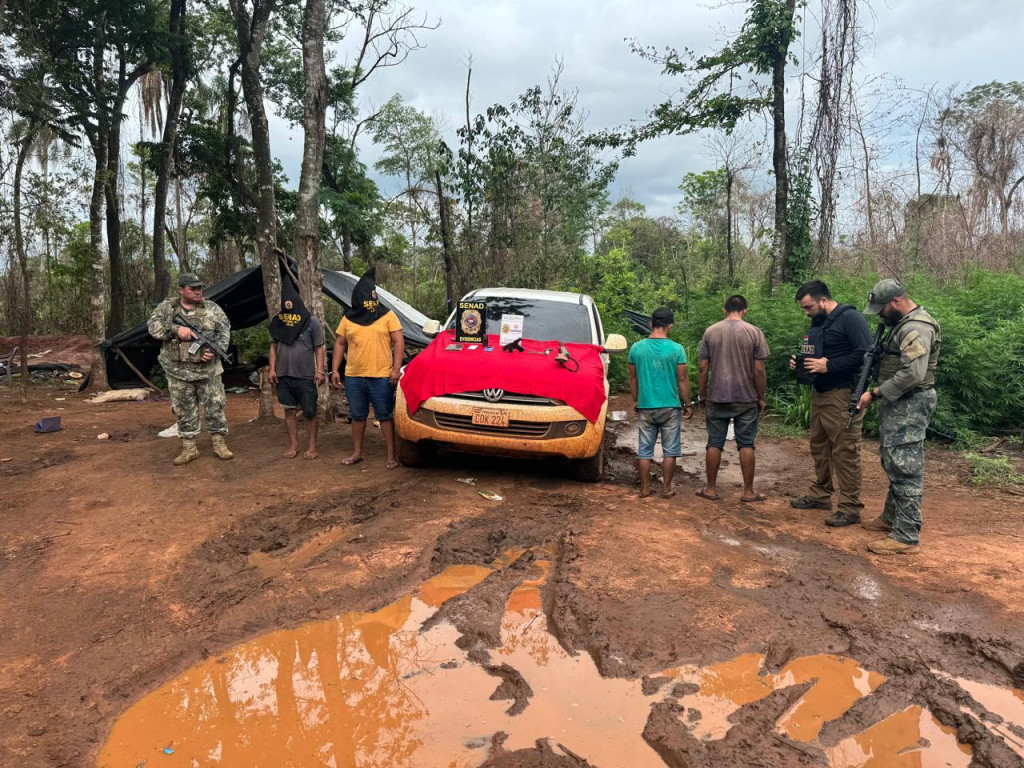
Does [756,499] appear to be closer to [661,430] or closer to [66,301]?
[661,430]

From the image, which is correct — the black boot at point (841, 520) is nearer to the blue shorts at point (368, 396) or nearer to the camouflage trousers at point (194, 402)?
the blue shorts at point (368, 396)

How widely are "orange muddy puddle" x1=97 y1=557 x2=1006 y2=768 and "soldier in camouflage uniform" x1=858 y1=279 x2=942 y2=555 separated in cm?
168

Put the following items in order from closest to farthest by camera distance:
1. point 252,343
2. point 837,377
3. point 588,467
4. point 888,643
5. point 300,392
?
point 888,643 → point 837,377 → point 588,467 → point 300,392 → point 252,343

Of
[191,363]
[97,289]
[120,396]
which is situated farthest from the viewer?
[97,289]

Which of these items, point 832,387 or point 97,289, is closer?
point 832,387

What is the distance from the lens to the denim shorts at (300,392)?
6.12 meters

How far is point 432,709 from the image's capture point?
247 centimetres

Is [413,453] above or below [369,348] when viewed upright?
below

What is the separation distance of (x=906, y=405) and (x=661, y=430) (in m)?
1.83

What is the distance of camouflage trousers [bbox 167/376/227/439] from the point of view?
596cm

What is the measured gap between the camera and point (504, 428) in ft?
16.9

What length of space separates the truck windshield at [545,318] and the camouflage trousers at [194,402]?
7.87ft

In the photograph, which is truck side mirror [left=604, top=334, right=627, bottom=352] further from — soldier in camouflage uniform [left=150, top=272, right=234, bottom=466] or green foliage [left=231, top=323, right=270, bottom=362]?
green foliage [left=231, top=323, right=270, bottom=362]

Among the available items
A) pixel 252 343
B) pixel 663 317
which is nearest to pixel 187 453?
pixel 663 317
